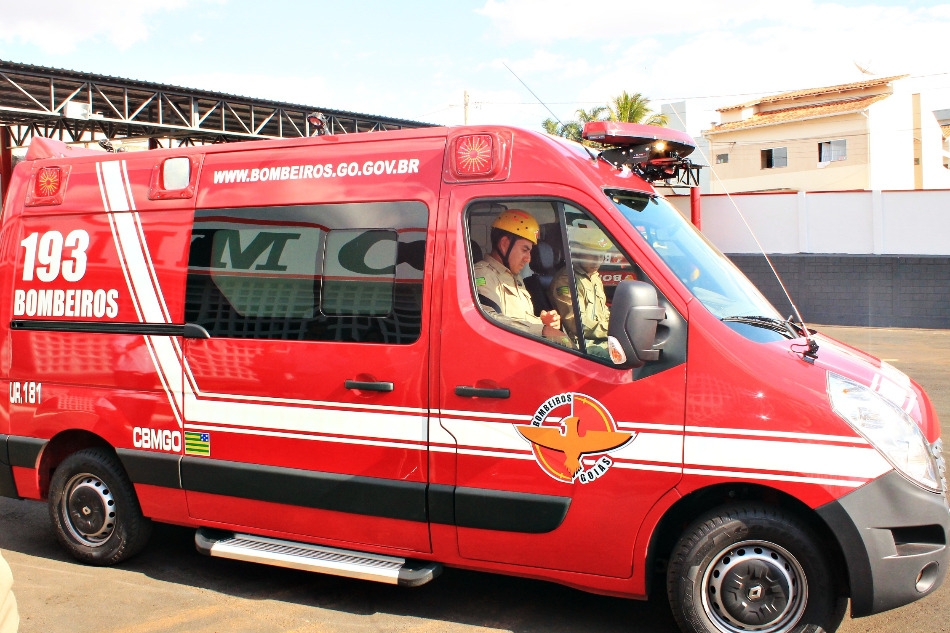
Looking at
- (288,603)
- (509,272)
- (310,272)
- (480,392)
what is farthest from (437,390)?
(288,603)

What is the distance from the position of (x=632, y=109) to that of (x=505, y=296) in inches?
1390

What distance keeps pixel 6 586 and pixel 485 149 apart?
110 inches

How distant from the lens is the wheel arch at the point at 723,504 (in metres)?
3.76

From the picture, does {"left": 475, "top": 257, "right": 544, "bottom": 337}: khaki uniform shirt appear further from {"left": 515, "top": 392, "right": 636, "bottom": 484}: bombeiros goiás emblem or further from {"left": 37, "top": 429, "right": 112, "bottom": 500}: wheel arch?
{"left": 37, "top": 429, "right": 112, "bottom": 500}: wheel arch

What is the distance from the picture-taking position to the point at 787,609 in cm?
378

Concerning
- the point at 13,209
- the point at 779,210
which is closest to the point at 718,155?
the point at 779,210

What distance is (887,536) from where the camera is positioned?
11.8 ft

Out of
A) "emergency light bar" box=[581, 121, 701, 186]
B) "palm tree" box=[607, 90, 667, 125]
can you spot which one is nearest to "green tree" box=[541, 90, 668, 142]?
"palm tree" box=[607, 90, 667, 125]

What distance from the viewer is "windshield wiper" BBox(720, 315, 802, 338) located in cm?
405

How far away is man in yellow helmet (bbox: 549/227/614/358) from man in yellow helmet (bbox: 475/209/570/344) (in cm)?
13

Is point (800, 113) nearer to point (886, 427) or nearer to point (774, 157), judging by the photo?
point (774, 157)

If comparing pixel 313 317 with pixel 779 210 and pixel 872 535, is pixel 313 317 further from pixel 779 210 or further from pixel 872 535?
pixel 779 210

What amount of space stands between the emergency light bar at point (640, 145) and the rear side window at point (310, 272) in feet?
3.30

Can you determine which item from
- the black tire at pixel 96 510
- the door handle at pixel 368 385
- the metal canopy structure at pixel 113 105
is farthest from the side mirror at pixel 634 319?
the metal canopy structure at pixel 113 105
